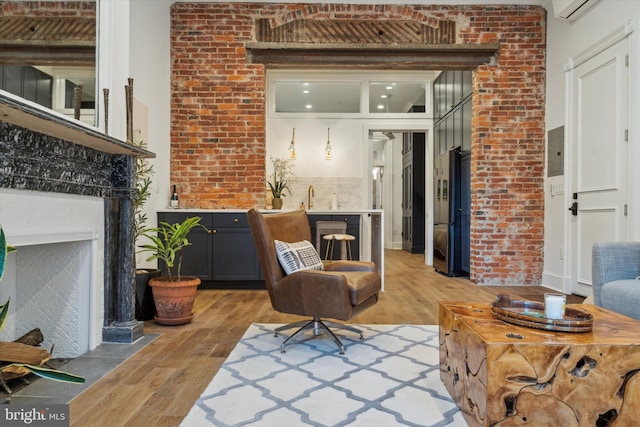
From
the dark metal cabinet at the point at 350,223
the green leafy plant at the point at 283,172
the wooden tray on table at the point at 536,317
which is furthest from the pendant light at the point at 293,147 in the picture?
the wooden tray on table at the point at 536,317

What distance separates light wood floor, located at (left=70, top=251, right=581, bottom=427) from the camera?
173 centimetres

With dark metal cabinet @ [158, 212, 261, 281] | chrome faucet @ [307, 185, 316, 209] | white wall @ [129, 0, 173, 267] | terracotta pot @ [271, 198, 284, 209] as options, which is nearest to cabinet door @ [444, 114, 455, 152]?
chrome faucet @ [307, 185, 316, 209]

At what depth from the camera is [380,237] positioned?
4.54m

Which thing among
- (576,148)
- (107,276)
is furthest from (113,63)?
(576,148)

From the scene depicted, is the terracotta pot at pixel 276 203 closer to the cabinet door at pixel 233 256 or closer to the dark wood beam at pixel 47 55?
the cabinet door at pixel 233 256

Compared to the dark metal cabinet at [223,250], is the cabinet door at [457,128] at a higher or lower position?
higher

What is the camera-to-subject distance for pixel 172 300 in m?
3.09

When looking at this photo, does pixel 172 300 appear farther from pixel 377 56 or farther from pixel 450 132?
pixel 450 132

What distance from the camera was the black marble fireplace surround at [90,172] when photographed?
5.96ft

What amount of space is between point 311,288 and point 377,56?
3.54 metres

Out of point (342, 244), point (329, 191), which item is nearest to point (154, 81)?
point (342, 244)

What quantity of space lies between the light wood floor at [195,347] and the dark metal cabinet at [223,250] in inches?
8.4

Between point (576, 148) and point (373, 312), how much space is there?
2.79m

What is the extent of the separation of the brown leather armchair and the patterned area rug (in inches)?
5.9
